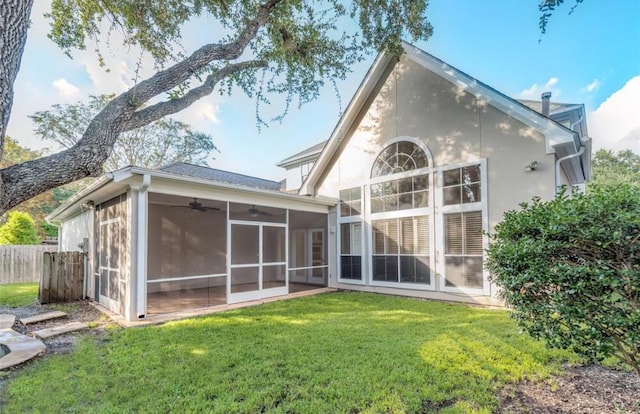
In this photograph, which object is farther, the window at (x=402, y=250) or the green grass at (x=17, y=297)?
the window at (x=402, y=250)

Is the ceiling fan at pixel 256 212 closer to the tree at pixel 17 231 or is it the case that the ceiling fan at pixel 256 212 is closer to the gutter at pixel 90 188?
the gutter at pixel 90 188

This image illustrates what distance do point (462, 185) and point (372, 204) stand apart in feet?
9.69

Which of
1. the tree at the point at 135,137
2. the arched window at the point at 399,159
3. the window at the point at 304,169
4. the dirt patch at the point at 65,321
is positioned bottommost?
the dirt patch at the point at 65,321

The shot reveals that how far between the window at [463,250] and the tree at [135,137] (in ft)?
57.2

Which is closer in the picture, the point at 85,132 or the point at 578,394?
the point at 578,394

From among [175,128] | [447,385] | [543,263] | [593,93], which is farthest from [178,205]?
[593,93]

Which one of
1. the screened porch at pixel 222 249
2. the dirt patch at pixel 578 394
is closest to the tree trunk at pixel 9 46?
the dirt patch at pixel 578 394

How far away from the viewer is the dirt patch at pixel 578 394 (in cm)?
314

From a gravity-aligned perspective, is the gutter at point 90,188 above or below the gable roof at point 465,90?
below

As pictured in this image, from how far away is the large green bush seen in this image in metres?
2.50

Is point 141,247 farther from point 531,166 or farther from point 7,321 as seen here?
point 531,166

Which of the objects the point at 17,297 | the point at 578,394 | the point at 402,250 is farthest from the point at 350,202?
the point at 17,297

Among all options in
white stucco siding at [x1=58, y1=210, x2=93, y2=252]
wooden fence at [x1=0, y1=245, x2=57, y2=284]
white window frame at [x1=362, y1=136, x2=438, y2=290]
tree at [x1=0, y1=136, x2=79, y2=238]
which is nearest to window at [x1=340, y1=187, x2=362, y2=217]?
white window frame at [x1=362, y1=136, x2=438, y2=290]

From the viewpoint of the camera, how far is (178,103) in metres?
5.86
